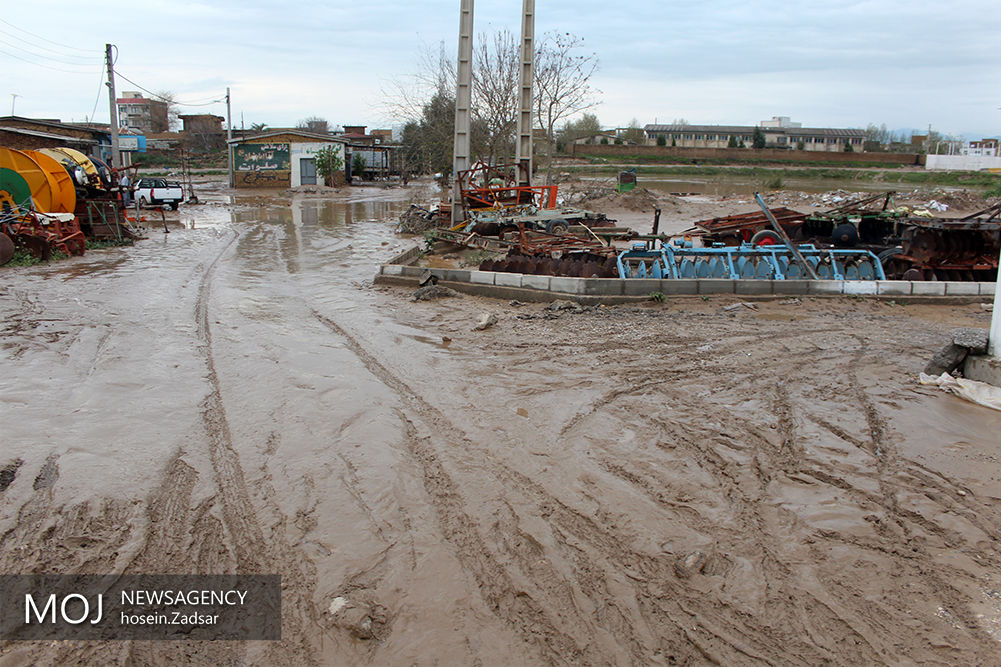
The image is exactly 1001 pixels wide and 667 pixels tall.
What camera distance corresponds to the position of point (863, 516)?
4312mm

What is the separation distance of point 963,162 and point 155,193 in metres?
61.9

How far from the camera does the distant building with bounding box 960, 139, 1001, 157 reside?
2477 inches

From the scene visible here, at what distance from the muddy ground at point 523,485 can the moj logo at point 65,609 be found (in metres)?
0.19

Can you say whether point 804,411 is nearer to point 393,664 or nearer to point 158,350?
point 393,664

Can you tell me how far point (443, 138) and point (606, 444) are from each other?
107ft

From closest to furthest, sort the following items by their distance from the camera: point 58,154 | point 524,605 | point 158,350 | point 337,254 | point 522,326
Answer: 1. point 524,605
2. point 158,350
3. point 522,326
4. point 337,254
5. point 58,154

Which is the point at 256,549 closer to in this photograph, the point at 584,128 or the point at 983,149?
the point at 584,128

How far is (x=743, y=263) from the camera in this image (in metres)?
11.5

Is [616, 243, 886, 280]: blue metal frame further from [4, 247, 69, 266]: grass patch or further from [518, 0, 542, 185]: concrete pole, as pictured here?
[4, 247, 69, 266]: grass patch

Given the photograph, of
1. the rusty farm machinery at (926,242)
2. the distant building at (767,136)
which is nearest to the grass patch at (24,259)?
the rusty farm machinery at (926,242)

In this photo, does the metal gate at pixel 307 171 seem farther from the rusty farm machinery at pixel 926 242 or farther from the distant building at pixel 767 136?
the distant building at pixel 767 136

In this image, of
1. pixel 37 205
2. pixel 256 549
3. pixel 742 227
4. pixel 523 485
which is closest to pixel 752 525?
pixel 523 485

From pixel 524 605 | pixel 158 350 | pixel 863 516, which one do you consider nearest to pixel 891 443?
pixel 863 516

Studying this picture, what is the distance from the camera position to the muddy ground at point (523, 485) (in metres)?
3.28
